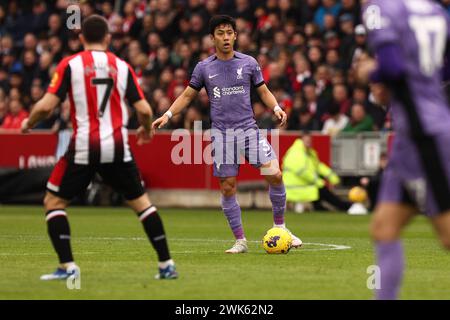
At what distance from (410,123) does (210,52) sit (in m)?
19.2

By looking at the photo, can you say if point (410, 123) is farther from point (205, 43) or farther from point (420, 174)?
point (205, 43)

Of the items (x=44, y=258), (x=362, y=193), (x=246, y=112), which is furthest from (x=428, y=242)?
(x=362, y=193)

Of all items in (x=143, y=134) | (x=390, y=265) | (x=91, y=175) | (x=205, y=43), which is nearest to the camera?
(x=390, y=265)

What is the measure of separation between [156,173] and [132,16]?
5939 mm

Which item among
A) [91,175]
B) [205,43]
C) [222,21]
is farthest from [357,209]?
[91,175]

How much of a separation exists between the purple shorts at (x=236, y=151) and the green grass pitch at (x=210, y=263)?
101 centimetres

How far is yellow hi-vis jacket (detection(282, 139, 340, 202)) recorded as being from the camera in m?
24.0

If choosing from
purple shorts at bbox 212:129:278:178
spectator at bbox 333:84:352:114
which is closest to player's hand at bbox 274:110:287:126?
purple shorts at bbox 212:129:278:178

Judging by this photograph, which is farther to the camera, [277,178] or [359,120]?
[359,120]

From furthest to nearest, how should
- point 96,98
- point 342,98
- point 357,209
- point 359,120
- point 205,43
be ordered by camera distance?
point 205,43
point 342,98
point 359,120
point 357,209
point 96,98

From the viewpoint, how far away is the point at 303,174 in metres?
24.0

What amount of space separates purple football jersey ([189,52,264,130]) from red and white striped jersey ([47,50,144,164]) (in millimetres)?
3592

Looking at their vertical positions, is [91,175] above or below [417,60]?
below

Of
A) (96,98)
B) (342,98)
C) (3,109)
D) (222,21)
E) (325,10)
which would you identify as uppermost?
(222,21)
